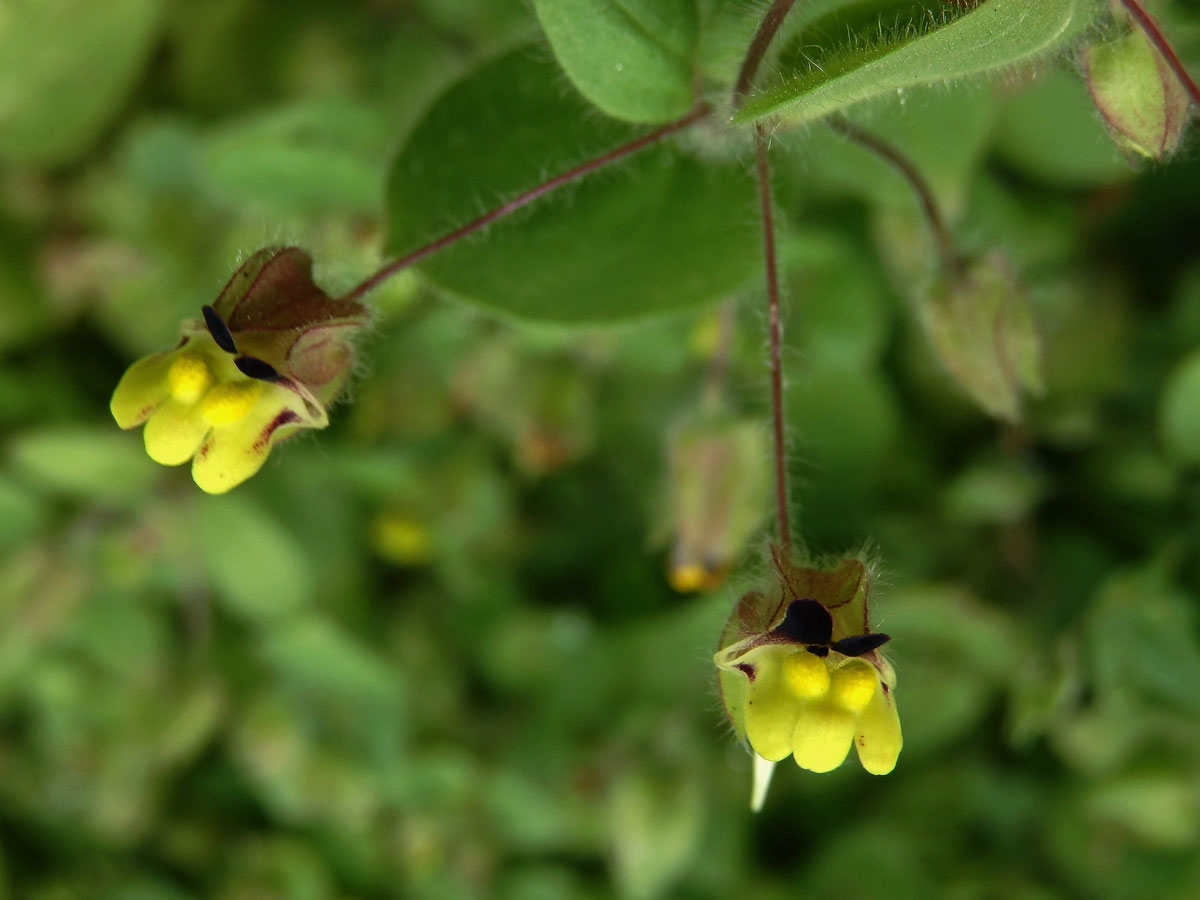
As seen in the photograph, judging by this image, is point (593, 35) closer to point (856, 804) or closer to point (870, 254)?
point (870, 254)

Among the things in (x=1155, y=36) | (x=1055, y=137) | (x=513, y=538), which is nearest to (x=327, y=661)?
(x=513, y=538)

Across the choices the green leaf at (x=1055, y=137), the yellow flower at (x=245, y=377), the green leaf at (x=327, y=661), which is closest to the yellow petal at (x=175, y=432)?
the yellow flower at (x=245, y=377)

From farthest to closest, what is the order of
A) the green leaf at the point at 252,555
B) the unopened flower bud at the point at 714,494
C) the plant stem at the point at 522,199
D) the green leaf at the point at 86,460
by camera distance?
the green leaf at the point at 252,555, the green leaf at the point at 86,460, the unopened flower bud at the point at 714,494, the plant stem at the point at 522,199

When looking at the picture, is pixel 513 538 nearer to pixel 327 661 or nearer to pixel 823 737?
pixel 327 661

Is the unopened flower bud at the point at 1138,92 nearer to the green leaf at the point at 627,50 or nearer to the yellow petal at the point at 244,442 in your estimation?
the green leaf at the point at 627,50

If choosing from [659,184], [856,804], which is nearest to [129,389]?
[659,184]
